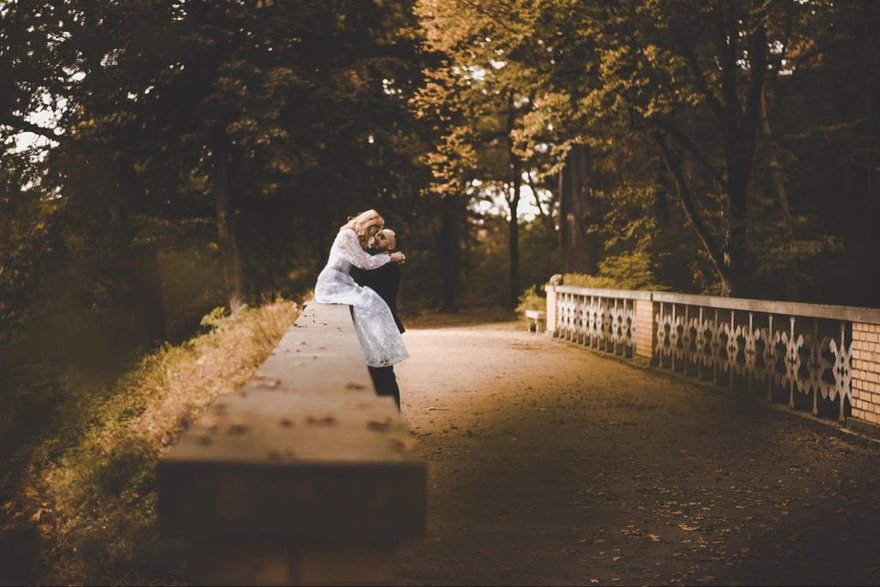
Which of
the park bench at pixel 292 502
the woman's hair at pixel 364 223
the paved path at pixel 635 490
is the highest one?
the woman's hair at pixel 364 223

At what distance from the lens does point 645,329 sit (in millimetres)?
15094

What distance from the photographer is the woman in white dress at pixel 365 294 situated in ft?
27.7

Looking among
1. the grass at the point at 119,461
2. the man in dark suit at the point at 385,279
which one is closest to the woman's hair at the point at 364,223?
the man in dark suit at the point at 385,279

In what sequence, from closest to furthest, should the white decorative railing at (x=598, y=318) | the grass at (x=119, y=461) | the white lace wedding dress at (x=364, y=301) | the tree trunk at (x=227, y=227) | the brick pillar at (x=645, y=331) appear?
1. the grass at (x=119, y=461)
2. the white lace wedding dress at (x=364, y=301)
3. the brick pillar at (x=645, y=331)
4. the white decorative railing at (x=598, y=318)
5. the tree trunk at (x=227, y=227)

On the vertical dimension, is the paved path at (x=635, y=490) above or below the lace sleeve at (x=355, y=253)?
below

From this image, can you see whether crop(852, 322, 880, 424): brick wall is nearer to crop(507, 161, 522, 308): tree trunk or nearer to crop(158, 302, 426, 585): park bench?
crop(158, 302, 426, 585): park bench

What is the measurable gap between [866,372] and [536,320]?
14.3 m

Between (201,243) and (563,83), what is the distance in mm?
14206

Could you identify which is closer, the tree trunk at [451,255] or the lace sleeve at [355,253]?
the lace sleeve at [355,253]

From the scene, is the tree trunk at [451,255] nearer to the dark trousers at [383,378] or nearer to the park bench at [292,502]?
the dark trousers at [383,378]

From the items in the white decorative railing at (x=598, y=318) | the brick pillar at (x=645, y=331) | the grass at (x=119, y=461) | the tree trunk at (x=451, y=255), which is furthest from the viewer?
the tree trunk at (x=451, y=255)

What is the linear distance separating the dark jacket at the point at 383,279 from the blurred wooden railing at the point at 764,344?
14.9 ft

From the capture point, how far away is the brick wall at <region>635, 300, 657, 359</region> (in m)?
14.8

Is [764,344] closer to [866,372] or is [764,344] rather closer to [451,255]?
[866,372]
